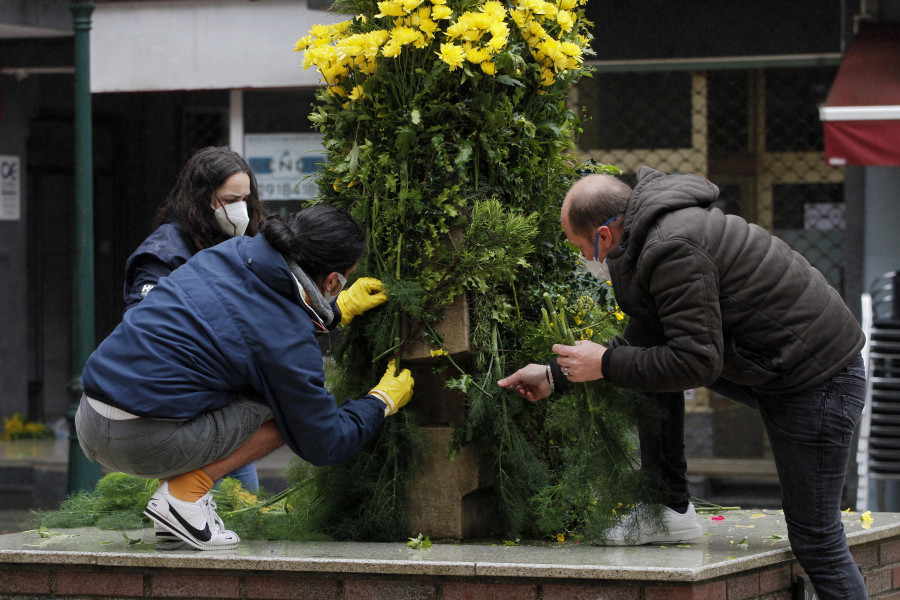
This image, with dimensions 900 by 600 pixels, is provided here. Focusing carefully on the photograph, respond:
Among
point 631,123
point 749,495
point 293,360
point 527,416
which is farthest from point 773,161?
point 293,360

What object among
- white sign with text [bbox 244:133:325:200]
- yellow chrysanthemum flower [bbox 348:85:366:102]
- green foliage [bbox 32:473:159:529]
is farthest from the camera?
white sign with text [bbox 244:133:325:200]

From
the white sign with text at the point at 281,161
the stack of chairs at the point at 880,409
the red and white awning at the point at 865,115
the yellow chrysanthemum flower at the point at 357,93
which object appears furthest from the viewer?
the white sign with text at the point at 281,161

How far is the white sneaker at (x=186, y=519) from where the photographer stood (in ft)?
11.2

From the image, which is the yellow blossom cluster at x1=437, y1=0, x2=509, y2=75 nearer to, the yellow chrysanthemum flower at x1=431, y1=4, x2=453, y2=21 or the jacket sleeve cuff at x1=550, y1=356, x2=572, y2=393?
the yellow chrysanthemum flower at x1=431, y1=4, x2=453, y2=21

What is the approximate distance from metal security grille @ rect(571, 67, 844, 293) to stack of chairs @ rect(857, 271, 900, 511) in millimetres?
2336

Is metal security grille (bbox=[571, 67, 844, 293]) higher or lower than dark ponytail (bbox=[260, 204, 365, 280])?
higher

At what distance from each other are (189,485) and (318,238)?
0.87 m

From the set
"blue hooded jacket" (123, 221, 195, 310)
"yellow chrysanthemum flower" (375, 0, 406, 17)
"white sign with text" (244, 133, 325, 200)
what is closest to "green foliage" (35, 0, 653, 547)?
"yellow chrysanthemum flower" (375, 0, 406, 17)

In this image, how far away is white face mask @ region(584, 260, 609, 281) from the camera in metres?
3.59

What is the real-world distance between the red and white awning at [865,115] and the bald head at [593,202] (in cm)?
468

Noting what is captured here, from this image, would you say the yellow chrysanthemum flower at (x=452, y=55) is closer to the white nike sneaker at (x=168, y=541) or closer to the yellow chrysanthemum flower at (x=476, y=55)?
the yellow chrysanthemum flower at (x=476, y=55)

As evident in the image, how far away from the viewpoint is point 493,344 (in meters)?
3.71

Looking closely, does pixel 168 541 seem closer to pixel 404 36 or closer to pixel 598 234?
pixel 598 234

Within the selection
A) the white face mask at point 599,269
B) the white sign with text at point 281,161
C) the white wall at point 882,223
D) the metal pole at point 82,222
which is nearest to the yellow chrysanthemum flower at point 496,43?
the white face mask at point 599,269
